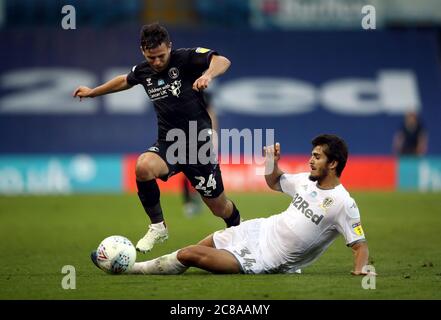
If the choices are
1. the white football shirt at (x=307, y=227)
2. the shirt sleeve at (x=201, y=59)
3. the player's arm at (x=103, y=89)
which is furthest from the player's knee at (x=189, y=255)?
the player's arm at (x=103, y=89)

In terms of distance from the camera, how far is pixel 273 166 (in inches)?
360

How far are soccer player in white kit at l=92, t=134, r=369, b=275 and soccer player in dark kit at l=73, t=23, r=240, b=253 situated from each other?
85 centimetres

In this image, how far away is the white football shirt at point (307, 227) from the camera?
8719 mm

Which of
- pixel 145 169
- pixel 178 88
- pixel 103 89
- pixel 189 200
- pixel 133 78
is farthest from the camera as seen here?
pixel 189 200

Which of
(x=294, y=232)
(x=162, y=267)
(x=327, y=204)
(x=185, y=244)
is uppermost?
(x=327, y=204)

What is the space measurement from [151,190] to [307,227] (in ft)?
5.99

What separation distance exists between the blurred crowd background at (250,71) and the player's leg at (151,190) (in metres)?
15.2

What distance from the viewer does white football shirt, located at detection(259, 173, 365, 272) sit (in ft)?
28.6

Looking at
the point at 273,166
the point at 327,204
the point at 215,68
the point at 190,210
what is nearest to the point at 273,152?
the point at 273,166

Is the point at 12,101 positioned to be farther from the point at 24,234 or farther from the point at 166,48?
the point at 166,48

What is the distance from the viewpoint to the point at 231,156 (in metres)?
23.1

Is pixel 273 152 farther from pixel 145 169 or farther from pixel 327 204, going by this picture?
pixel 145 169

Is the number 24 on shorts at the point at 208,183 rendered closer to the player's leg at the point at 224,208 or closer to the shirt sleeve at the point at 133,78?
the player's leg at the point at 224,208

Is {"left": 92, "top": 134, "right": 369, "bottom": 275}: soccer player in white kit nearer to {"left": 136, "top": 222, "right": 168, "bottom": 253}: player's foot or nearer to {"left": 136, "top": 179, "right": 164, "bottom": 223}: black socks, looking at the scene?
{"left": 136, "top": 222, "right": 168, "bottom": 253}: player's foot
